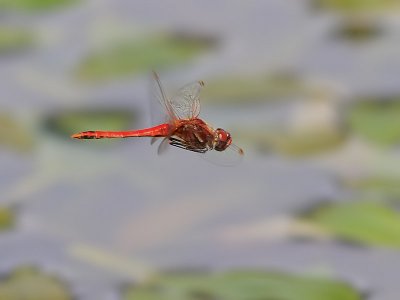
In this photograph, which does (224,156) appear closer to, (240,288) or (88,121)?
(240,288)

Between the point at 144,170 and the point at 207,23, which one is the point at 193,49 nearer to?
the point at 207,23

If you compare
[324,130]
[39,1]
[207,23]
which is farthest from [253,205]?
[39,1]

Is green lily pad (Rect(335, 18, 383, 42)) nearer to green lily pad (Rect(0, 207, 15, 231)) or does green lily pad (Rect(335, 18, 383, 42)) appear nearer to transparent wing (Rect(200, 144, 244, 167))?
transparent wing (Rect(200, 144, 244, 167))

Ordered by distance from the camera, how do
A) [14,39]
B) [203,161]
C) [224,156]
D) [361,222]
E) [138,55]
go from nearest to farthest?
1. [224,156]
2. [361,222]
3. [203,161]
4. [138,55]
5. [14,39]

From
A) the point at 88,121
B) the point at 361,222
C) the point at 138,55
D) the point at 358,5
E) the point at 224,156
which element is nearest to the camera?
the point at 224,156

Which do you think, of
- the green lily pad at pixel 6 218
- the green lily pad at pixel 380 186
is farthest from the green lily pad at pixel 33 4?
the green lily pad at pixel 380 186

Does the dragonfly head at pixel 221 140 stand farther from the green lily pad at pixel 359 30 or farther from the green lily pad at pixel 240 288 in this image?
the green lily pad at pixel 359 30

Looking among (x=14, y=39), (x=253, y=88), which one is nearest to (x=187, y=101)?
(x=253, y=88)
